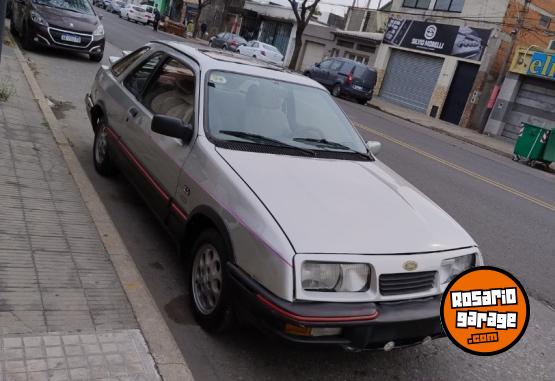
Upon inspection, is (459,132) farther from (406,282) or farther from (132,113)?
(406,282)

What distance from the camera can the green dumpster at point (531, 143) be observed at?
669 inches

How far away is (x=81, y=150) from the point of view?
22.4ft

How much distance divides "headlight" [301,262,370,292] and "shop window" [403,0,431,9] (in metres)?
28.7

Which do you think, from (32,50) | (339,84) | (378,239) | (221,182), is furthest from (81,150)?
(339,84)

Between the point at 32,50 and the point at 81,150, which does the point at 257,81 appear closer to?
the point at 81,150

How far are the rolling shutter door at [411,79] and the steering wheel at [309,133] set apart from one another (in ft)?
79.9

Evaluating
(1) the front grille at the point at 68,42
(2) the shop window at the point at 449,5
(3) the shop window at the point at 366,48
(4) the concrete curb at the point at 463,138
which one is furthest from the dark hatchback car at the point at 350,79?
(1) the front grille at the point at 68,42

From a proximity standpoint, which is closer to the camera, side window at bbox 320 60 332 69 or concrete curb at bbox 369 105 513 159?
concrete curb at bbox 369 105 513 159

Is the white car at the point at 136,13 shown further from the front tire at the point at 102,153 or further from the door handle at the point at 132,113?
the door handle at the point at 132,113

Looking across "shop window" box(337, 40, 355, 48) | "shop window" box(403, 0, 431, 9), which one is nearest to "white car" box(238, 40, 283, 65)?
"shop window" box(337, 40, 355, 48)

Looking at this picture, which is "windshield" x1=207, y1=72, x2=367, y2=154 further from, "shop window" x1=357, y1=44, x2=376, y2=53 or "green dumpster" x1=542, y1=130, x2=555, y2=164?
"shop window" x1=357, y1=44, x2=376, y2=53

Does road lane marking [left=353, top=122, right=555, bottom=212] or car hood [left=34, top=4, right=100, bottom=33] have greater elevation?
car hood [left=34, top=4, right=100, bottom=33]

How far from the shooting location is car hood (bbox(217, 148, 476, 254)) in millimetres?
3100

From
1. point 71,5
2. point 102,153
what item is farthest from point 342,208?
point 71,5
